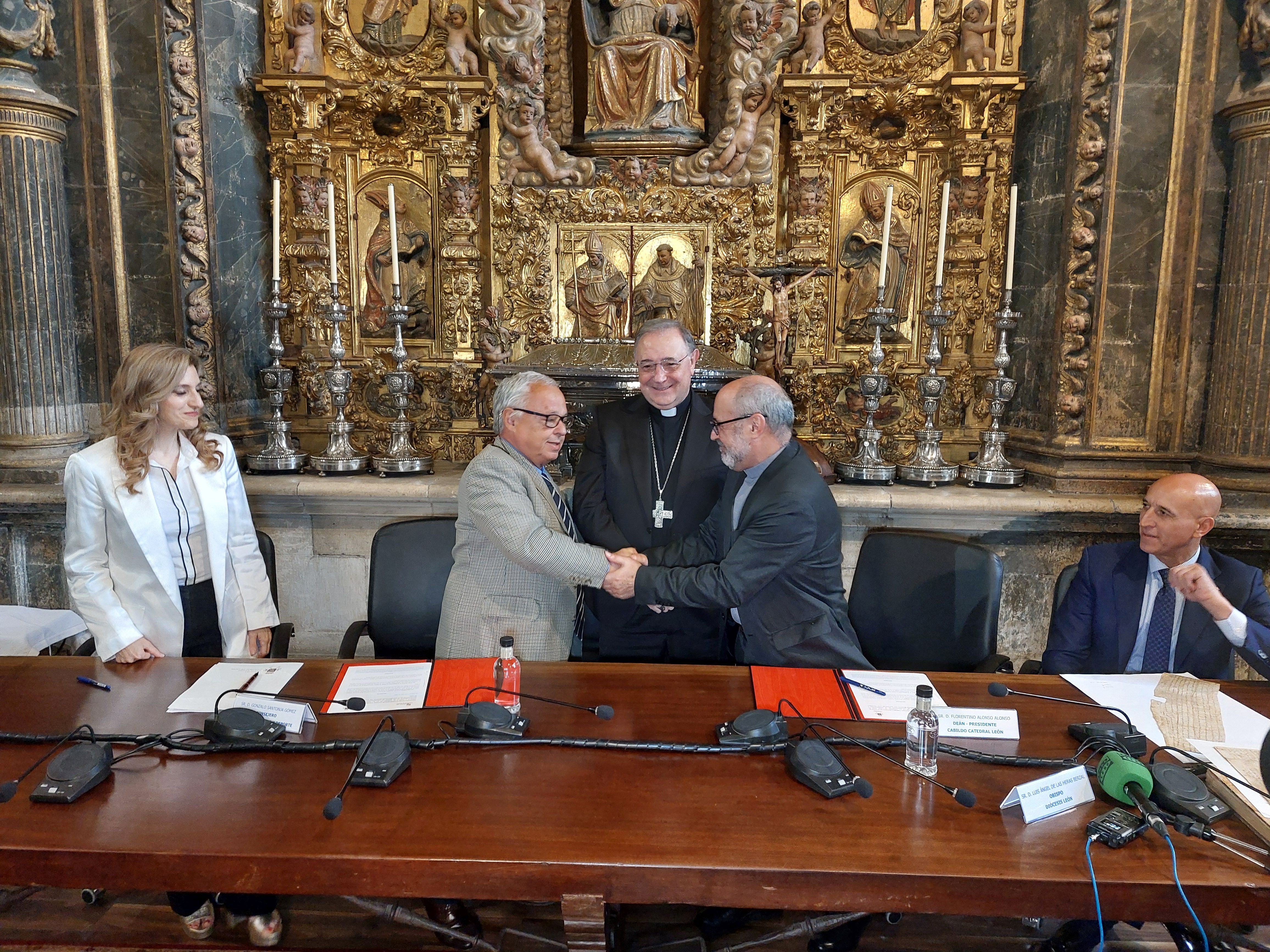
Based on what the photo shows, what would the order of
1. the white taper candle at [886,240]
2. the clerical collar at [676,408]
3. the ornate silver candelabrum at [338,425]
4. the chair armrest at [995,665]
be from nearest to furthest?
the chair armrest at [995,665] → the clerical collar at [676,408] → the white taper candle at [886,240] → the ornate silver candelabrum at [338,425]

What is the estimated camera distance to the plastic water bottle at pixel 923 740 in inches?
69.3

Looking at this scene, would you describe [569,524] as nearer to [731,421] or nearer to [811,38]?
[731,421]

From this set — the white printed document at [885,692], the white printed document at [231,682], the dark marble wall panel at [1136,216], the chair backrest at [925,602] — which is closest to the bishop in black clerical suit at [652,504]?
the chair backrest at [925,602]

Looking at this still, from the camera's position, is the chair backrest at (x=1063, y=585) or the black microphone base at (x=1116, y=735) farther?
the chair backrest at (x=1063, y=585)

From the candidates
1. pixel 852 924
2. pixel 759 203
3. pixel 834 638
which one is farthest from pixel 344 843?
pixel 759 203

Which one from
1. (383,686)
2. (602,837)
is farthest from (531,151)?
(602,837)

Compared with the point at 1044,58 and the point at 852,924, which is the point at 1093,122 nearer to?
the point at 1044,58

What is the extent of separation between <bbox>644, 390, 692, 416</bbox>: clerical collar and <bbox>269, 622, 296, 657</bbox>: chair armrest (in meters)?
1.51

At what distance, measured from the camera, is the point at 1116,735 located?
1861 mm

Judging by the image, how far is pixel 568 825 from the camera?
1.55 m

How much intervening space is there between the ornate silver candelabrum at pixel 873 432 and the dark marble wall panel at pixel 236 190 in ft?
11.8

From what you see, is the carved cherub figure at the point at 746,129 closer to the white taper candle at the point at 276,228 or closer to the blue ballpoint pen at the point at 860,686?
the white taper candle at the point at 276,228

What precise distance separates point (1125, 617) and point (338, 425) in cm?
379

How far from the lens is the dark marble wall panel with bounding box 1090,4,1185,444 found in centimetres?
408
